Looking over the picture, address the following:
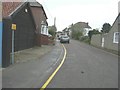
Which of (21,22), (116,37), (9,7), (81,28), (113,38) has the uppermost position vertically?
(81,28)

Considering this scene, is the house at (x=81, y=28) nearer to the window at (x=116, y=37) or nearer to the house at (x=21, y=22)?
the window at (x=116, y=37)

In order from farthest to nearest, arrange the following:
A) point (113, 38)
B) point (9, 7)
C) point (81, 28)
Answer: point (81, 28), point (113, 38), point (9, 7)

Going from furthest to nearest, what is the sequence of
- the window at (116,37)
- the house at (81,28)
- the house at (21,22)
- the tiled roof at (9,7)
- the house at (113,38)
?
the house at (81,28) → the window at (116,37) → the house at (113,38) → the house at (21,22) → the tiled roof at (9,7)

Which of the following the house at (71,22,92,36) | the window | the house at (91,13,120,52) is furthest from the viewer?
the house at (71,22,92,36)

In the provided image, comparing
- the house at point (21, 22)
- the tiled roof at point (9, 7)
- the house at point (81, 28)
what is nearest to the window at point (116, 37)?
the house at point (21, 22)

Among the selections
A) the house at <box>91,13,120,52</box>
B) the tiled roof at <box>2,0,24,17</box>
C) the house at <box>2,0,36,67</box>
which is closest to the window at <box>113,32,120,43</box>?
the house at <box>91,13,120,52</box>

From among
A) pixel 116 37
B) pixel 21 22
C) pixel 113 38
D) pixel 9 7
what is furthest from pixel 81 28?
pixel 9 7

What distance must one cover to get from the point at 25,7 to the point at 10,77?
1763cm

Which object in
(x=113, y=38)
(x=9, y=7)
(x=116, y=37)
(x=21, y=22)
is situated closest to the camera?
(x=9, y=7)

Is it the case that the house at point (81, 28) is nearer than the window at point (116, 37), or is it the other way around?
the window at point (116, 37)

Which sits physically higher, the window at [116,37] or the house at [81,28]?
the house at [81,28]

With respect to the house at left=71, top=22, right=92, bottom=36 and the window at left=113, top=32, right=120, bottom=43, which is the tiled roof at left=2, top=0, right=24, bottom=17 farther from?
the house at left=71, top=22, right=92, bottom=36

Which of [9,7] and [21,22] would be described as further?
[21,22]

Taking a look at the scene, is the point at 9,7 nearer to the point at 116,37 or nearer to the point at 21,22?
the point at 21,22
